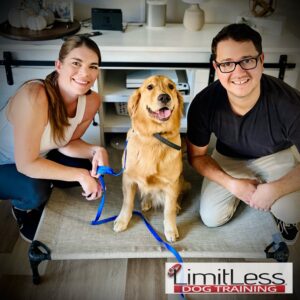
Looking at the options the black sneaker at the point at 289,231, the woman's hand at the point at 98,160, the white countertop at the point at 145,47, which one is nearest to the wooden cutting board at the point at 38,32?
the white countertop at the point at 145,47

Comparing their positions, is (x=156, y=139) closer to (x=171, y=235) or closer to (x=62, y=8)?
(x=171, y=235)

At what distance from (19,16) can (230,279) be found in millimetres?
1790

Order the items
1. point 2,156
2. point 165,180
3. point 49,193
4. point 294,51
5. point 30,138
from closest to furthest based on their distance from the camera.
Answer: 1. point 30,138
2. point 165,180
3. point 2,156
4. point 49,193
5. point 294,51

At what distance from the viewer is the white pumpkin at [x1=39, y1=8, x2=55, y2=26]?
1.95m

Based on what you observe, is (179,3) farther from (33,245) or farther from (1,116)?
(33,245)

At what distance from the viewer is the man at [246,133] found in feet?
3.93

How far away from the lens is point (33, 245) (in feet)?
4.33

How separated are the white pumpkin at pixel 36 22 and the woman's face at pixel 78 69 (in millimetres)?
757

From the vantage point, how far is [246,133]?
4.56 feet

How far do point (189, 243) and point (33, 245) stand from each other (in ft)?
2.13

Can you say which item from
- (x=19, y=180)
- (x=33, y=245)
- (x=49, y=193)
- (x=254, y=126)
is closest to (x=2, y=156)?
(x=19, y=180)

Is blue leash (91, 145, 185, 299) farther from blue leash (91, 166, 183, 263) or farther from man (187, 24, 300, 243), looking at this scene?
man (187, 24, 300, 243)

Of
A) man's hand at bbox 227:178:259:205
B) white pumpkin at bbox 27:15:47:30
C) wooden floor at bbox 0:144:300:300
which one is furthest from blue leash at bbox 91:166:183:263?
white pumpkin at bbox 27:15:47:30

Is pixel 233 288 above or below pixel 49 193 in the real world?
below
